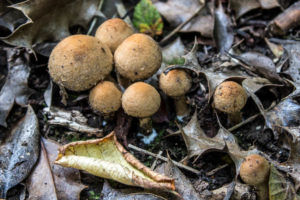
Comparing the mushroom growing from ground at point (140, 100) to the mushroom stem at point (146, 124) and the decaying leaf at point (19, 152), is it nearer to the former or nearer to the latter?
the mushroom stem at point (146, 124)

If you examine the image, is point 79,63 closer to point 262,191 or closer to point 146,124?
point 146,124

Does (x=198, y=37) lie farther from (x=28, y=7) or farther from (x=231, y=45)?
(x=28, y=7)

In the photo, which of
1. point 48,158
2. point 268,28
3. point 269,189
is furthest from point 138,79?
point 268,28

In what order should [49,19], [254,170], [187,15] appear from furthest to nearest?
[187,15] → [49,19] → [254,170]

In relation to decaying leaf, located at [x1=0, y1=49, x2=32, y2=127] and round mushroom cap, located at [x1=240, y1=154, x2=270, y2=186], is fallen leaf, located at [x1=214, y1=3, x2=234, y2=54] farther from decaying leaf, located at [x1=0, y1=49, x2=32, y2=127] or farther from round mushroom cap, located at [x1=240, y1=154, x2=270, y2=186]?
decaying leaf, located at [x1=0, y1=49, x2=32, y2=127]

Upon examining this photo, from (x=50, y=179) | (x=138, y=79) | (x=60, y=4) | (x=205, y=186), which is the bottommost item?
(x=205, y=186)

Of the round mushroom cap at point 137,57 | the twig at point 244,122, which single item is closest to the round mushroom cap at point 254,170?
the twig at point 244,122

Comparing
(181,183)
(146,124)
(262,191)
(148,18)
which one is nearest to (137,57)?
(146,124)
